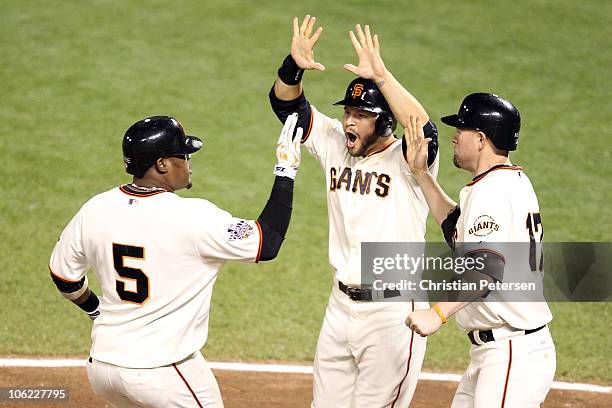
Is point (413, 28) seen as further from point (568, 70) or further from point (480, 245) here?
point (480, 245)

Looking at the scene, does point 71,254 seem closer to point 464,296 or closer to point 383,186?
point 383,186

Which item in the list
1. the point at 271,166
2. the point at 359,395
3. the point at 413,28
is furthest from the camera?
the point at 413,28

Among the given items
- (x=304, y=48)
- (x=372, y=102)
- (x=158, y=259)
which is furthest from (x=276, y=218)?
(x=304, y=48)

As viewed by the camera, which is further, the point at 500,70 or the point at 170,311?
the point at 500,70

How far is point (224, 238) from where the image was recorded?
15.1ft

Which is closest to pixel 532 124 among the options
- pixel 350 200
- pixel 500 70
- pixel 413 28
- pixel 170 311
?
pixel 500 70

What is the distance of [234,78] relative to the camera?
12.6 meters

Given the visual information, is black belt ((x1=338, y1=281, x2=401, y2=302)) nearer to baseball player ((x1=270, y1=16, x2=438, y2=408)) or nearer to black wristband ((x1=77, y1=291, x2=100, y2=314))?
baseball player ((x1=270, y1=16, x2=438, y2=408))

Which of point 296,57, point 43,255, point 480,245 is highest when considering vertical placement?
point 296,57

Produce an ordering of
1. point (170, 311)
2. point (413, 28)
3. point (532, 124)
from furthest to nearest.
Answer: point (413, 28) → point (532, 124) → point (170, 311)

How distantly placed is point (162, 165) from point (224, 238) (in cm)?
50

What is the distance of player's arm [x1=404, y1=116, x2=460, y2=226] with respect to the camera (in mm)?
5188

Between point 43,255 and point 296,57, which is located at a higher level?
point 296,57

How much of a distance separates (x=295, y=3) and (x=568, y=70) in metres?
4.04
